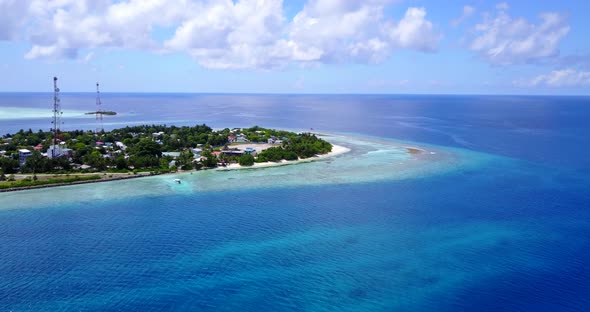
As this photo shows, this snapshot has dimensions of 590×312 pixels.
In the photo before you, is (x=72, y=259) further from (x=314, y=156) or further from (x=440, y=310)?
(x=314, y=156)

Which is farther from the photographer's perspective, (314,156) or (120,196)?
(314,156)

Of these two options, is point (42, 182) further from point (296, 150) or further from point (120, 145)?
point (296, 150)

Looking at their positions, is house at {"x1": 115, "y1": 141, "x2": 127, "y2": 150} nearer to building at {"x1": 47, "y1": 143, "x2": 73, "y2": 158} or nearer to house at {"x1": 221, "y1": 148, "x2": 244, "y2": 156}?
building at {"x1": 47, "y1": 143, "x2": 73, "y2": 158}

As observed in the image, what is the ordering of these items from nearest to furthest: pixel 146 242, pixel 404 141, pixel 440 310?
pixel 440 310, pixel 146 242, pixel 404 141

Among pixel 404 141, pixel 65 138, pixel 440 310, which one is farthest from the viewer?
pixel 404 141

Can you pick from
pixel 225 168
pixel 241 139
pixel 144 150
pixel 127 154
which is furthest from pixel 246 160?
pixel 241 139

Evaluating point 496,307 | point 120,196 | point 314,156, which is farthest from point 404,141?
point 496,307

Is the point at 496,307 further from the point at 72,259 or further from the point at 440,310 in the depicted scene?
the point at 72,259
